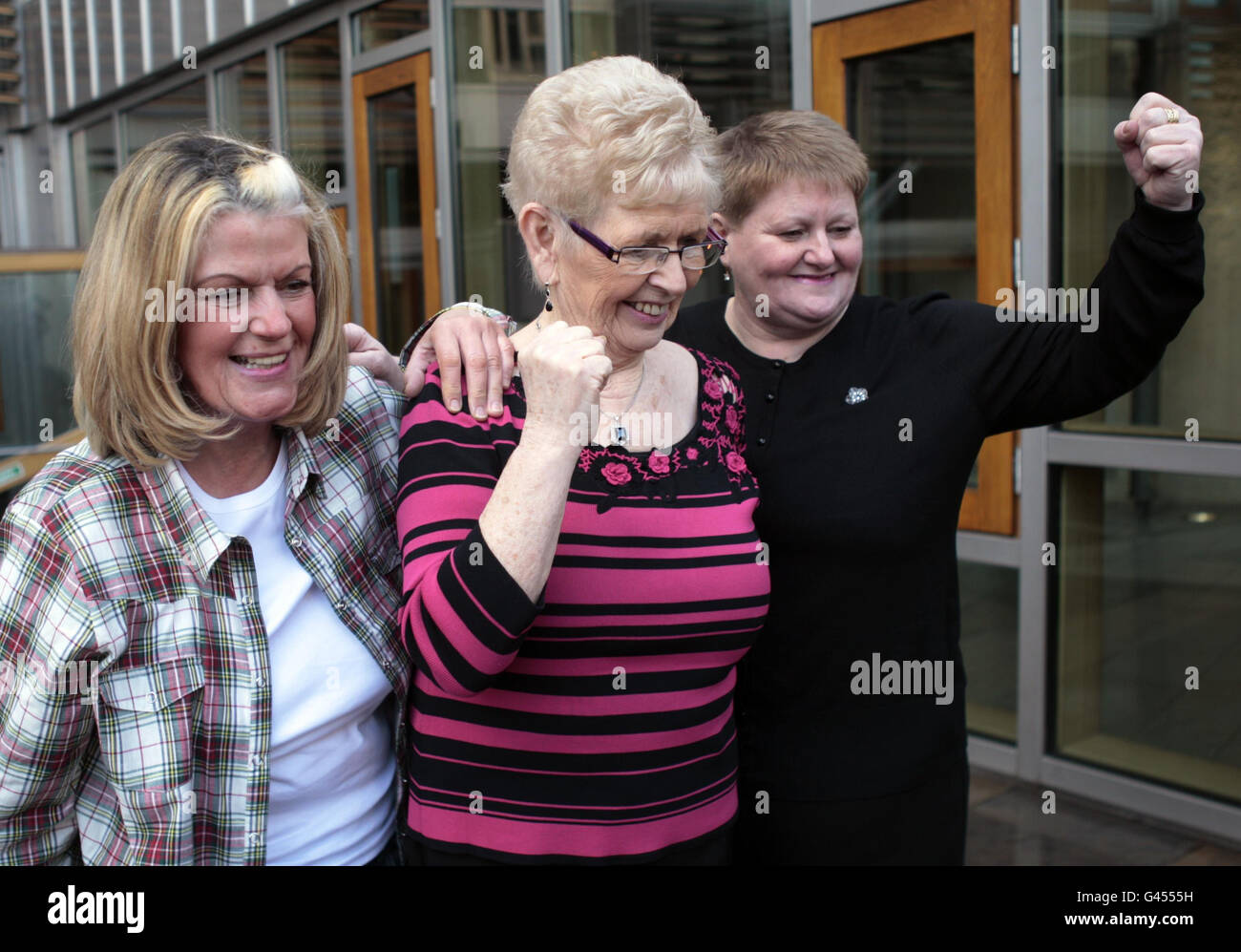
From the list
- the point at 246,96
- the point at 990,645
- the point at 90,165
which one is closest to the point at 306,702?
the point at 990,645

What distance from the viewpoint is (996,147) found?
3.91 metres

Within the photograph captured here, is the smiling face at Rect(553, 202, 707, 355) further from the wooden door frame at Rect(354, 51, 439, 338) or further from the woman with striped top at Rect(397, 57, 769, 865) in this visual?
the wooden door frame at Rect(354, 51, 439, 338)

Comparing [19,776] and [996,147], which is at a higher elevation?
[996,147]

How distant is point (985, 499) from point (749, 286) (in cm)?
238

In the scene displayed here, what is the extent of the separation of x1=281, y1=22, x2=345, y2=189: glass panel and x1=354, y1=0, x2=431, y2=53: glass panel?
0.29m

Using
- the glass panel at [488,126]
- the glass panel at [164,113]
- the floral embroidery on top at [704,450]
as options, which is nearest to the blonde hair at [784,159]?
the floral embroidery on top at [704,450]

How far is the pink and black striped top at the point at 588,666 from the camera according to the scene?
1.55 metres

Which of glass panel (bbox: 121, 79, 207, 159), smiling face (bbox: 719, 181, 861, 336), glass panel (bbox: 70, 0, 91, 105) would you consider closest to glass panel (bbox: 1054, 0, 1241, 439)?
smiling face (bbox: 719, 181, 861, 336)

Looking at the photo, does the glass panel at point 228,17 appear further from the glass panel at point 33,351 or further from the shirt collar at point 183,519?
the shirt collar at point 183,519

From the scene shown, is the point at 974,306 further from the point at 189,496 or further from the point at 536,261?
the point at 189,496
